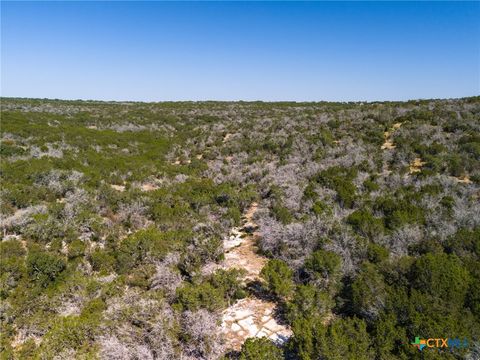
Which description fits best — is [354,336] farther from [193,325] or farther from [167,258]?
[167,258]

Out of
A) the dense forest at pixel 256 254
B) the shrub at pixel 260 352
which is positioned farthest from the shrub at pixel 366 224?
the shrub at pixel 260 352

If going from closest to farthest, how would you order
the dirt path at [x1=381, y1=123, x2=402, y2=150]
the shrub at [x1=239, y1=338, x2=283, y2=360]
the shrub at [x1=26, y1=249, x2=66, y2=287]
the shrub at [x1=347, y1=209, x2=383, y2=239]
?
the shrub at [x1=239, y1=338, x2=283, y2=360] < the shrub at [x1=26, y1=249, x2=66, y2=287] < the shrub at [x1=347, y1=209, x2=383, y2=239] < the dirt path at [x1=381, y1=123, x2=402, y2=150]

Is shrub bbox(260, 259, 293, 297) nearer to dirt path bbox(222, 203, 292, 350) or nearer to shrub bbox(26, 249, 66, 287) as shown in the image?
dirt path bbox(222, 203, 292, 350)

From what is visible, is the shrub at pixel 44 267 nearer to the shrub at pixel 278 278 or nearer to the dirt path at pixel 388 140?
the shrub at pixel 278 278

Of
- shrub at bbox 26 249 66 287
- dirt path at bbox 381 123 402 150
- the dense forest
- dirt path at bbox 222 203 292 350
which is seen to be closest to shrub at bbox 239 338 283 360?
the dense forest

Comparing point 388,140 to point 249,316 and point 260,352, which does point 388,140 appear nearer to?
point 249,316

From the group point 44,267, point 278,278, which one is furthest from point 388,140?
point 44,267

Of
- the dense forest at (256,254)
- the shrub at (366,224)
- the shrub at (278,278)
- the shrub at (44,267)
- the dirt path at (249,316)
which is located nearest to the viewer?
the dense forest at (256,254)

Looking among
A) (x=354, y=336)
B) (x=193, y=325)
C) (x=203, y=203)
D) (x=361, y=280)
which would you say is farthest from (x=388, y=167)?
(x=193, y=325)
